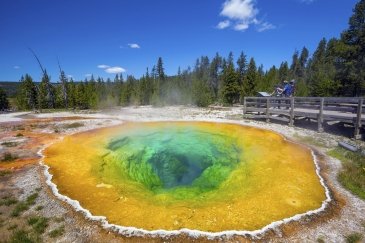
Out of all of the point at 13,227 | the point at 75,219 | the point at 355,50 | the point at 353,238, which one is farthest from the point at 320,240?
the point at 355,50

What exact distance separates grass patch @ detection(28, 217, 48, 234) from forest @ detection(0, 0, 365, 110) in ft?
104

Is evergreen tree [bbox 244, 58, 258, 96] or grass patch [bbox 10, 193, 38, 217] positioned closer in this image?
grass patch [bbox 10, 193, 38, 217]

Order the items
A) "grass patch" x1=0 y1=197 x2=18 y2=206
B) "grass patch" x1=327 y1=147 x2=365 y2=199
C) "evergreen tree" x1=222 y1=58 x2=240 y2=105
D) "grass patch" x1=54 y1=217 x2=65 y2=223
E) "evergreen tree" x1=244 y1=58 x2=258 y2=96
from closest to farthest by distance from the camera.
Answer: "grass patch" x1=54 y1=217 x2=65 y2=223, "grass patch" x1=0 y1=197 x2=18 y2=206, "grass patch" x1=327 y1=147 x2=365 y2=199, "evergreen tree" x1=222 y1=58 x2=240 y2=105, "evergreen tree" x1=244 y1=58 x2=258 y2=96

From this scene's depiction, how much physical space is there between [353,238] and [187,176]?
338 inches

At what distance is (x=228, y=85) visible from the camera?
4791 cm

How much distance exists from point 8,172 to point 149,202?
19.5ft

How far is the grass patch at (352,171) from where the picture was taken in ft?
25.5

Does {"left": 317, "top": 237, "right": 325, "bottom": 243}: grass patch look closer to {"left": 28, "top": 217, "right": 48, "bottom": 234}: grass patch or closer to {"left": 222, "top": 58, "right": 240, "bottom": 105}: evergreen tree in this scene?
{"left": 28, "top": 217, "right": 48, "bottom": 234}: grass patch

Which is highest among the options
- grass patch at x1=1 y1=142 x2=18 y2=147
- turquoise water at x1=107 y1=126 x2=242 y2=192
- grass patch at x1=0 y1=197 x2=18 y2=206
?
grass patch at x1=1 y1=142 x2=18 y2=147

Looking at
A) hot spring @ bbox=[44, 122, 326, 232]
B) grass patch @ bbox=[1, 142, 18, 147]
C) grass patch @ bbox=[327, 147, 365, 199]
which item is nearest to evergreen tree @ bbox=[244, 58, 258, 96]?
hot spring @ bbox=[44, 122, 326, 232]

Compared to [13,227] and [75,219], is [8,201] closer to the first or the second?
[13,227]

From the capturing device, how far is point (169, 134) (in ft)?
58.3

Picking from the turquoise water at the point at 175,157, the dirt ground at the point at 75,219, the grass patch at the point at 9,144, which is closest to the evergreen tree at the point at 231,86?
the turquoise water at the point at 175,157

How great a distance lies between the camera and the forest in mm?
32938
